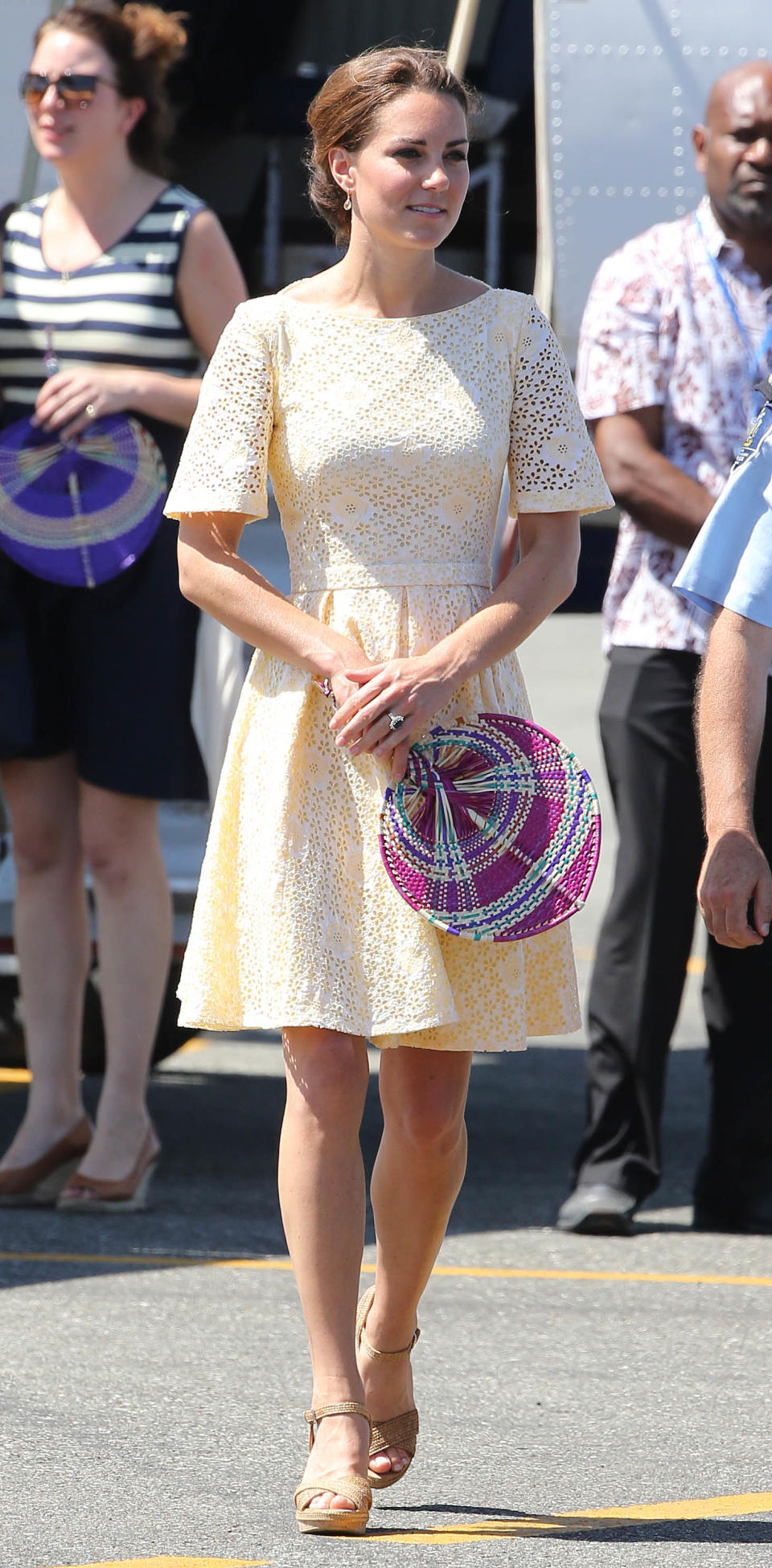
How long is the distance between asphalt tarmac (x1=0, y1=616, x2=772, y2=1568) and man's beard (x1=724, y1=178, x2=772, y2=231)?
1982 millimetres

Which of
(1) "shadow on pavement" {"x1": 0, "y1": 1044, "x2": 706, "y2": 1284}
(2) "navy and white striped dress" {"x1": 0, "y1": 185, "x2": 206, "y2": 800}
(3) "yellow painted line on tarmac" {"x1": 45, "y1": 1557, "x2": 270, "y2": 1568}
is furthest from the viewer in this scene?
(2) "navy and white striped dress" {"x1": 0, "y1": 185, "x2": 206, "y2": 800}

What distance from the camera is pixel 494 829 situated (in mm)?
3193

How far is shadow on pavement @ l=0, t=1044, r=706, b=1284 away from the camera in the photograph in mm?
4672

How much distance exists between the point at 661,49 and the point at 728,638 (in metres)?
3.19

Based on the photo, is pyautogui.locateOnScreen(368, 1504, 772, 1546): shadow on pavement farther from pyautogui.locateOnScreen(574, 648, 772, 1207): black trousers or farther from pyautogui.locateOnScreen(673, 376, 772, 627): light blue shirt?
pyautogui.locateOnScreen(574, 648, 772, 1207): black trousers

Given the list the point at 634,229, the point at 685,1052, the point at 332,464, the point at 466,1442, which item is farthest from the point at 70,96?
the point at 685,1052

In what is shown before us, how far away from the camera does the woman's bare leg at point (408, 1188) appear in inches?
127

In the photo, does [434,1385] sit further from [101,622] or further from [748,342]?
[748,342]

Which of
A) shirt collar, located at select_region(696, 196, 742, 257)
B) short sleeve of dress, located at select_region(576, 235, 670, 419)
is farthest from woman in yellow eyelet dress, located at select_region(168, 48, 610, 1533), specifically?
shirt collar, located at select_region(696, 196, 742, 257)

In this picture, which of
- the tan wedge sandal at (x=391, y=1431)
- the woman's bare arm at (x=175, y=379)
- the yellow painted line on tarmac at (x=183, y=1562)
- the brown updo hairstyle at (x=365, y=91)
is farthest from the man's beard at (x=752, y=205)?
the yellow painted line on tarmac at (x=183, y=1562)

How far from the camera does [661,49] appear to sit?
579 cm

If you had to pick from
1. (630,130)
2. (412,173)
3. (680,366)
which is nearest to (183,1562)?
(412,173)

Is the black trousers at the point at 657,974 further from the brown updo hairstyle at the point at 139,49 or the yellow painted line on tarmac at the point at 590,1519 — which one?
the yellow painted line on tarmac at the point at 590,1519

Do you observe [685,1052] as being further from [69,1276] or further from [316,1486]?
[316,1486]
